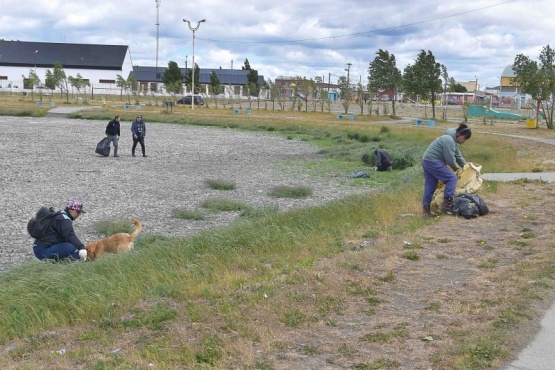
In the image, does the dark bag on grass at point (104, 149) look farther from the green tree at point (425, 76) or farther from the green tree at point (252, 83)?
the green tree at point (252, 83)

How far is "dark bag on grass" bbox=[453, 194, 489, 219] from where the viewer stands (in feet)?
33.8

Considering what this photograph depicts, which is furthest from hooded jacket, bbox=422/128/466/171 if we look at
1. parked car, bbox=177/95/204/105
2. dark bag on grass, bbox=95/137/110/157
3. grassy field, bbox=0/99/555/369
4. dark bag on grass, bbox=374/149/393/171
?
parked car, bbox=177/95/204/105

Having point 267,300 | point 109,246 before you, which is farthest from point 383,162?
point 267,300

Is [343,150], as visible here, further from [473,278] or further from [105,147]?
[473,278]

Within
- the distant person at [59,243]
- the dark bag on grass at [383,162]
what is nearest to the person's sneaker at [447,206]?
the distant person at [59,243]

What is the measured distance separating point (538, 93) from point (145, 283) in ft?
130

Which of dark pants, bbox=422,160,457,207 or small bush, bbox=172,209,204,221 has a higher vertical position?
dark pants, bbox=422,160,457,207

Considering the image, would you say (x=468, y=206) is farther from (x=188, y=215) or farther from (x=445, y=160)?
(x=188, y=215)

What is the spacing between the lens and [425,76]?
174 ft

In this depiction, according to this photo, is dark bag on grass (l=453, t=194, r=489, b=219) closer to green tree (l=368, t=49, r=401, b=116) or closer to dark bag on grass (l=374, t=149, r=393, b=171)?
dark bag on grass (l=374, t=149, r=393, b=171)

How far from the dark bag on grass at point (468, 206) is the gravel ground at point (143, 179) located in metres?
4.58

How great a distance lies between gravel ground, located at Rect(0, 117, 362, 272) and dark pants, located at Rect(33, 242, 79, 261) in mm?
621

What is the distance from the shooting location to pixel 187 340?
5207 millimetres

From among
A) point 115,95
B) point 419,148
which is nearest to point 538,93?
point 419,148
